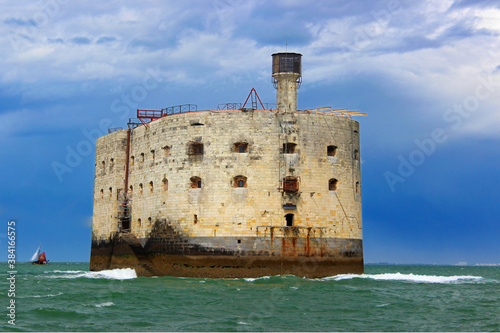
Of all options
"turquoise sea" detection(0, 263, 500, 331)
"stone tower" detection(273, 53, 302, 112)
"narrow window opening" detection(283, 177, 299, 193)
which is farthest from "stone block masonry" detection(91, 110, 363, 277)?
"stone tower" detection(273, 53, 302, 112)

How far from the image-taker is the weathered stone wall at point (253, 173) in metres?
35.1

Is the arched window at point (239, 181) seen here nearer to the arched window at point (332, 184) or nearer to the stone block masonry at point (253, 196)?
the stone block masonry at point (253, 196)

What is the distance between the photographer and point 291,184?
116 feet

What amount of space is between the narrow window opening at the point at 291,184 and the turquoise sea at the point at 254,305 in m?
4.50

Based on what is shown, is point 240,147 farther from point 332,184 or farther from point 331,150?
point 332,184

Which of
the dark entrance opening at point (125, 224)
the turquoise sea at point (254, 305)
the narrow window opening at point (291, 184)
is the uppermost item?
the narrow window opening at point (291, 184)

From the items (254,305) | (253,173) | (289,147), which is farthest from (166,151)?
(254,305)

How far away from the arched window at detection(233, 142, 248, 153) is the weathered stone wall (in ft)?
0.76

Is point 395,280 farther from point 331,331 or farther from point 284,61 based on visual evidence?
point 331,331

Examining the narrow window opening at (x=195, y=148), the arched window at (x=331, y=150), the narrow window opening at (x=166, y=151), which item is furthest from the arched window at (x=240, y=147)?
the arched window at (x=331, y=150)

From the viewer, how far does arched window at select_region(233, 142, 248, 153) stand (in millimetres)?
35781

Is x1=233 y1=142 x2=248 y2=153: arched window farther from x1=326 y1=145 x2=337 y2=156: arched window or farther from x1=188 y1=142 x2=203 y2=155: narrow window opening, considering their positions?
x1=326 y1=145 x2=337 y2=156: arched window

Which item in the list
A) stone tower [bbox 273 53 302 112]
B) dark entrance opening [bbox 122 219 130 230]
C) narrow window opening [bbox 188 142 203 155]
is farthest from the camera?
dark entrance opening [bbox 122 219 130 230]

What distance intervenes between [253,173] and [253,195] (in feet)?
3.75
